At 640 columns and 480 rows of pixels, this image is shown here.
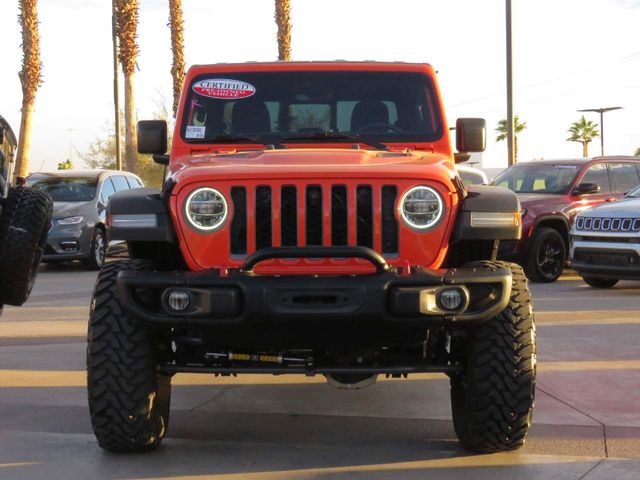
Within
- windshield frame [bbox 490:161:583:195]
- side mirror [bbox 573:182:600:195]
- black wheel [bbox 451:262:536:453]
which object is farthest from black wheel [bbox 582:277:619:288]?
black wheel [bbox 451:262:536:453]

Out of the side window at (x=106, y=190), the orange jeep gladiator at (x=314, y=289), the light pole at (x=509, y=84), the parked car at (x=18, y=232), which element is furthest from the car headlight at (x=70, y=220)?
the orange jeep gladiator at (x=314, y=289)

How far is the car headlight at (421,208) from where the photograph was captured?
5.22 m

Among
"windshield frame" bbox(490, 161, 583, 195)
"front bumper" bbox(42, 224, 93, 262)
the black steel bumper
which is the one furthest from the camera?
"front bumper" bbox(42, 224, 93, 262)

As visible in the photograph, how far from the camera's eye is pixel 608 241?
12734 millimetres

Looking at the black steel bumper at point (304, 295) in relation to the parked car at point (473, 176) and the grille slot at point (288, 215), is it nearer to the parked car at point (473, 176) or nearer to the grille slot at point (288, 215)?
the grille slot at point (288, 215)

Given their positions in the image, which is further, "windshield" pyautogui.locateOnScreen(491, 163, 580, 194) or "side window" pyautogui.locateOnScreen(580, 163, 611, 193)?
"side window" pyautogui.locateOnScreen(580, 163, 611, 193)

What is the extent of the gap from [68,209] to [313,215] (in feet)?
42.0

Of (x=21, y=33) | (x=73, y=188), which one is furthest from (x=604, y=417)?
(x=21, y=33)

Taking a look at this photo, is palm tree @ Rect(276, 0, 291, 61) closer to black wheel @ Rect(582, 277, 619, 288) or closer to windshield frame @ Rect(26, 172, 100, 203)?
windshield frame @ Rect(26, 172, 100, 203)

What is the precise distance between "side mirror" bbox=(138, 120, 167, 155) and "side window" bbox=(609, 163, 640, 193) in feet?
33.0

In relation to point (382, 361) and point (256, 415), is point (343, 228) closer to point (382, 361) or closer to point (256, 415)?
point (382, 361)

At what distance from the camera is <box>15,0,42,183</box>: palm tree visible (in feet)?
97.7

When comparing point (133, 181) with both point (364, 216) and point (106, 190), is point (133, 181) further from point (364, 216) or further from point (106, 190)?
point (364, 216)

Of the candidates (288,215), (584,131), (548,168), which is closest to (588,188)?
(548,168)
